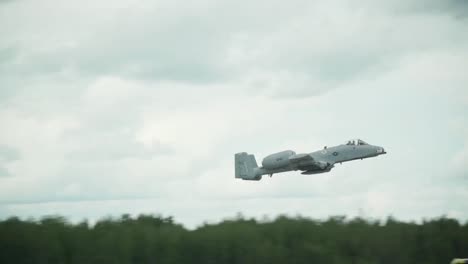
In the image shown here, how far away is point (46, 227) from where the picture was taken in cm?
4778

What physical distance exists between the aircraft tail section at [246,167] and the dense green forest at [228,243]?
494 inches

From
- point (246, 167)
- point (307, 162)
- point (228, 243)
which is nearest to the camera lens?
point (228, 243)

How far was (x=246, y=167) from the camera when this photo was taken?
6769cm

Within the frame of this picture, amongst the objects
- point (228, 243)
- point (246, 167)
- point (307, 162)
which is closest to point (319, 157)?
point (307, 162)

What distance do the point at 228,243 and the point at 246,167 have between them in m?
20.2

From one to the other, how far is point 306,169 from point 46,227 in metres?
22.3

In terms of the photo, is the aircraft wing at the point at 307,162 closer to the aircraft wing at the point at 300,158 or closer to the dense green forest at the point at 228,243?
the aircraft wing at the point at 300,158

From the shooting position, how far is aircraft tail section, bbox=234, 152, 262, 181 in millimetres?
66606

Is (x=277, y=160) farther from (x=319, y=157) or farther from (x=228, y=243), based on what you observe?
(x=228, y=243)

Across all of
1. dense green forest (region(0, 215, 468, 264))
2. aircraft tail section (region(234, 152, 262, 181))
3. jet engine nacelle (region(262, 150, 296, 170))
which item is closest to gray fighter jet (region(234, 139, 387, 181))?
jet engine nacelle (region(262, 150, 296, 170))

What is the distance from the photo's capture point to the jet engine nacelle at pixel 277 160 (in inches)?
2459

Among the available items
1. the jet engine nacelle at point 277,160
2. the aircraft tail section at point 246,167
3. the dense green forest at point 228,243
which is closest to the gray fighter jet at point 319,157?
the jet engine nacelle at point 277,160

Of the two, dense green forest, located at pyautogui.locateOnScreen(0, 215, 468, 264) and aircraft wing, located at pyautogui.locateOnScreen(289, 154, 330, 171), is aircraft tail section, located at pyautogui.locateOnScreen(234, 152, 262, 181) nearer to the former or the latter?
aircraft wing, located at pyautogui.locateOnScreen(289, 154, 330, 171)

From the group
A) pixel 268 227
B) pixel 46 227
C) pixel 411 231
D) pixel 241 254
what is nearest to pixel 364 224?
pixel 411 231
